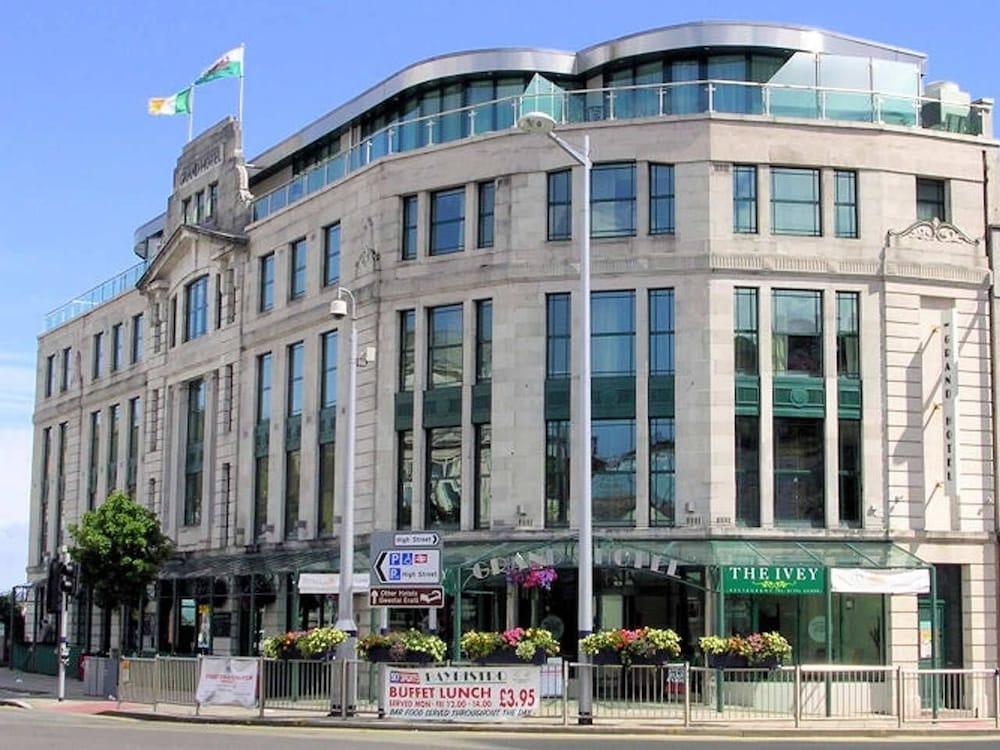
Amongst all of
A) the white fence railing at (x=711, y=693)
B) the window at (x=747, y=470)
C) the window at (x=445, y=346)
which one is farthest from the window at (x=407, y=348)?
the white fence railing at (x=711, y=693)

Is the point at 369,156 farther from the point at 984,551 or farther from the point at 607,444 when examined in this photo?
the point at 984,551

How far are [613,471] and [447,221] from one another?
27.5 feet

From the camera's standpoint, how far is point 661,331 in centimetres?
3741

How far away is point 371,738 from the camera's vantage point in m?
24.5

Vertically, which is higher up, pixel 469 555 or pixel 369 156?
pixel 369 156

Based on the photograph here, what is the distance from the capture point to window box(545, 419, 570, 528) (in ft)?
124

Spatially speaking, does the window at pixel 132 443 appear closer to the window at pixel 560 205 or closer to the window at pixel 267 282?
the window at pixel 267 282

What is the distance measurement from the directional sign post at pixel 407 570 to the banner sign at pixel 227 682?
10.0 feet

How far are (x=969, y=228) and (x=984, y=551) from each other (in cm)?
799

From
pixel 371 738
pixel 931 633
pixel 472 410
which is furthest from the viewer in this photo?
pixel 472 410

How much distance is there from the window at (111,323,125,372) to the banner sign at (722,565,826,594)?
34309 millimetres

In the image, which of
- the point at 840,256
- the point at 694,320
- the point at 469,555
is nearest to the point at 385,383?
the point at 469,555

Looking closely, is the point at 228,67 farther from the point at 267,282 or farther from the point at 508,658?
the point at 508,658

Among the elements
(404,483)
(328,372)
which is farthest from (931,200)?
(328,372)
